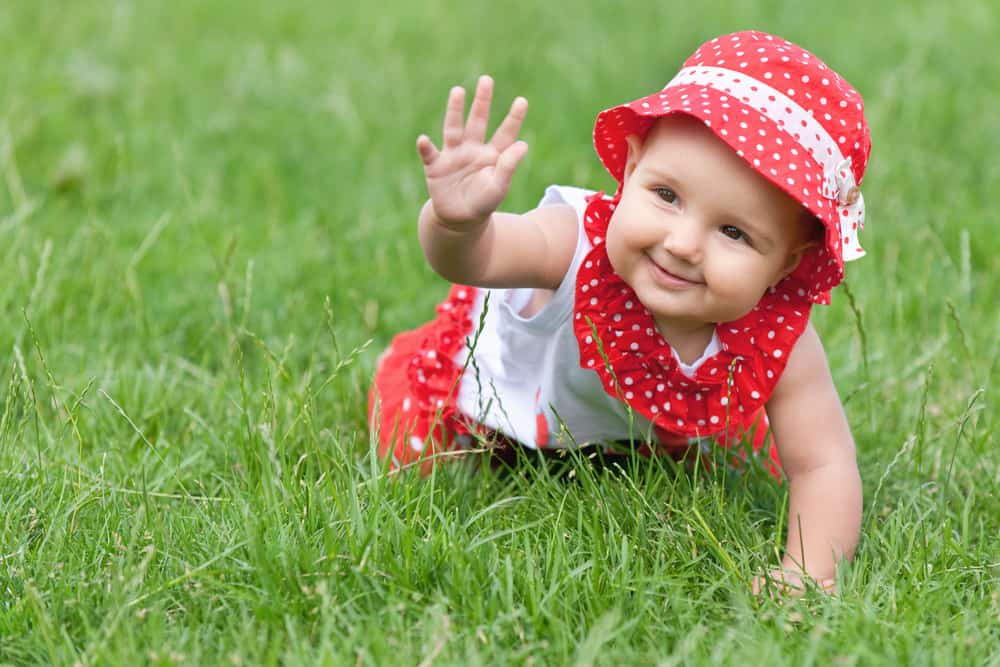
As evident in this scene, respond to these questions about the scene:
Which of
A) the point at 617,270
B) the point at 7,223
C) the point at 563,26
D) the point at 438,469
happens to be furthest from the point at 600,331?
the point at 563,26

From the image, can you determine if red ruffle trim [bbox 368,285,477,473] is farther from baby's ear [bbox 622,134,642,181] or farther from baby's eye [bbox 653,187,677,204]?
baby's eye [bbox 653,187,677,204]

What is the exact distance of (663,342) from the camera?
87.7 inches

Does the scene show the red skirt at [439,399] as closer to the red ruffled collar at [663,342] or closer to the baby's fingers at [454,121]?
the red ruffled collar at [663,342]

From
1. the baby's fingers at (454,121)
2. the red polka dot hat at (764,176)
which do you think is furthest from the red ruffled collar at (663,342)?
the baby's fingers at (454,121)

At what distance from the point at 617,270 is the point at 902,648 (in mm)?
777

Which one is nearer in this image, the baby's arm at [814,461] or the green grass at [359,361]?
the green grass at [359,361]

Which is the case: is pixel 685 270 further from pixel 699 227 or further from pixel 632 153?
pixel 632 153

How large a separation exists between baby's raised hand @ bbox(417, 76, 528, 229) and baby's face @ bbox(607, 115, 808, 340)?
235 millimetres

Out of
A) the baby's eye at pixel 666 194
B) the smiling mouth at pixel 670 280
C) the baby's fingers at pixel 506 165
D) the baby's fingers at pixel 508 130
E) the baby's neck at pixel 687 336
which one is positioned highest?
the baby's fingers at pixel 508 130

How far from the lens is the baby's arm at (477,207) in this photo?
195cm

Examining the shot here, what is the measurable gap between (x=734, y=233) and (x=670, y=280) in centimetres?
13

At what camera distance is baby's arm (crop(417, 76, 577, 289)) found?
1.95m

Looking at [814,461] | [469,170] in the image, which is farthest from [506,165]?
[814,461]

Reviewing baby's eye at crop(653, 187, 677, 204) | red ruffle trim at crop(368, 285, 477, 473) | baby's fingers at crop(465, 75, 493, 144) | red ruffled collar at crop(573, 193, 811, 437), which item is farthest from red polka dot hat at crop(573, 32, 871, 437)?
red ruffle trim at crop(368, 285, 477, 473)
